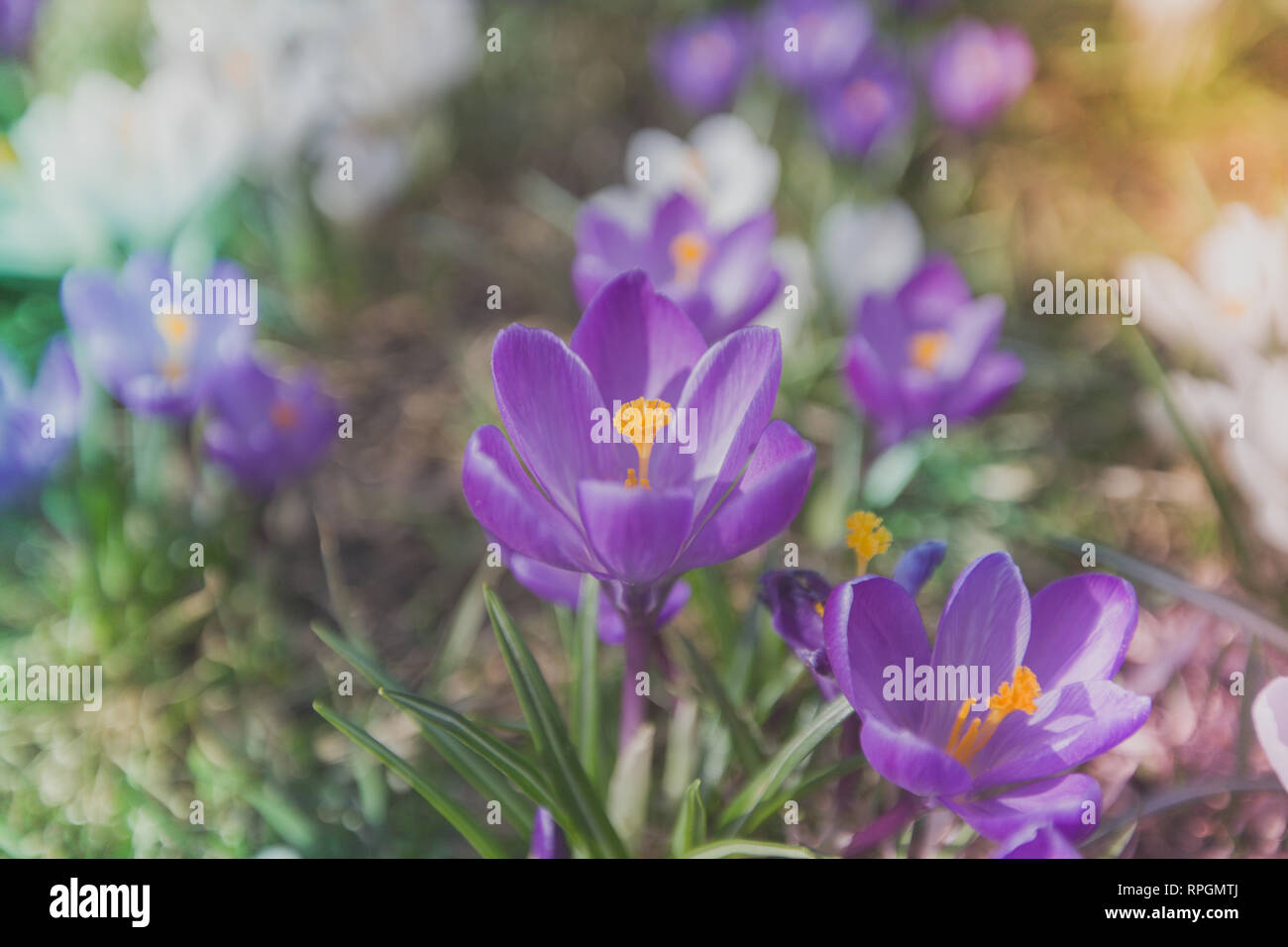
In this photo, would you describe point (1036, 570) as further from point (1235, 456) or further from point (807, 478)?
point (807, 478)

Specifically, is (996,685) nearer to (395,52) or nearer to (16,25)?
(395,52)

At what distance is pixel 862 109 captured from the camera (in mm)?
1862

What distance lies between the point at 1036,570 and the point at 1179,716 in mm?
279

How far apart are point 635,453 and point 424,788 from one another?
34 centimetres

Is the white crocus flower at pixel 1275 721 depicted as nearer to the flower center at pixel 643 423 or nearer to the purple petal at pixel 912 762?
the purple petal at pixel 912 762

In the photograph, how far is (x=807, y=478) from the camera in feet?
2.53

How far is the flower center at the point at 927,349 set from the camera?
4.48ft

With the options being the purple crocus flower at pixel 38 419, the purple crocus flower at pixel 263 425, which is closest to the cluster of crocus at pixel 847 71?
the purple crocus flower at pixel 263 425

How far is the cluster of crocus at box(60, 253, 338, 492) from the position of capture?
1233 mm

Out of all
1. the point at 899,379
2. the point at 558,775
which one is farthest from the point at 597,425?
the point at 899,379

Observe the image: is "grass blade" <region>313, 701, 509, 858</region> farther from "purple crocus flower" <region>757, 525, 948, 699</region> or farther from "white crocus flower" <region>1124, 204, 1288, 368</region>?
"white crocus flower" <region>1124, 204, 1288, 368</region>

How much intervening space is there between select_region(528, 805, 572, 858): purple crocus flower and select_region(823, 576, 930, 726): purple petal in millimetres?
272

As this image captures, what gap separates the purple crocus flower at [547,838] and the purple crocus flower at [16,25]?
1.85 meters

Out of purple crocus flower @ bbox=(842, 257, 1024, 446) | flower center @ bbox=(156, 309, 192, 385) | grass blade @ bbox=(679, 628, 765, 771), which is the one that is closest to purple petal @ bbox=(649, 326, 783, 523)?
grass blade @ bbox=(679, 628, 765, 771)
